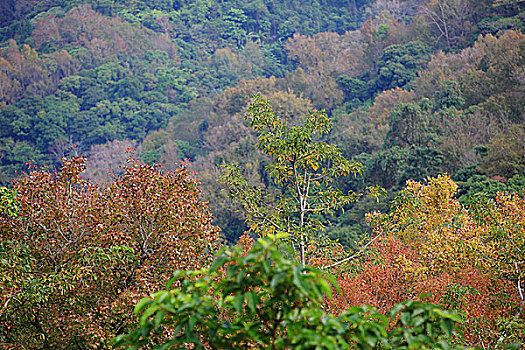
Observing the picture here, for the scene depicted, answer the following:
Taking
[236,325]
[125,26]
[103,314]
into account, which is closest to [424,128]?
[103,314]

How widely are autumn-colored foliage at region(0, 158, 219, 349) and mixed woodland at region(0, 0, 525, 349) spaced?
0.03 metres

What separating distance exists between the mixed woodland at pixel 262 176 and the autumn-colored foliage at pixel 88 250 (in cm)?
3

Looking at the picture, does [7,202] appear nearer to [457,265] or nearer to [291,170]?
[291,170]

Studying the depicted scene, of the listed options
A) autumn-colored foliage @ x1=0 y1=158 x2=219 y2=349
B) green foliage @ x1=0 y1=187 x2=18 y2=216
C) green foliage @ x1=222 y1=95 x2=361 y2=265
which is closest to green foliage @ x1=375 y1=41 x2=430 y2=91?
green foliage @ x1=222 y1=95 x2=361 y2=265

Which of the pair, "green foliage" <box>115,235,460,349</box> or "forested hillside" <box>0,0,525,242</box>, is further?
"forested hillside" <box>0,0,525,242</box>

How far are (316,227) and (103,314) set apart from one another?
10.0ft

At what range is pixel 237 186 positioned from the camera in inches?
266

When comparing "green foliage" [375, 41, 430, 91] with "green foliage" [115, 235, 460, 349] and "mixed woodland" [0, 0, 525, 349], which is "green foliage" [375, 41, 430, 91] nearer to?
"mixed woodland" [0, 0, 525, 349]

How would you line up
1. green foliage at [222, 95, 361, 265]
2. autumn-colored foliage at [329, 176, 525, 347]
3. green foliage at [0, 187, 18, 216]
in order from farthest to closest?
autumn-colored foliage at [329, 176, 525, 347], green foliage at [222, 95, 361, 265], green foliage at [0, 187, 18, 216]

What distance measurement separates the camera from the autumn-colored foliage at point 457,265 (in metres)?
7.18

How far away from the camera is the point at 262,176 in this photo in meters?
28.8

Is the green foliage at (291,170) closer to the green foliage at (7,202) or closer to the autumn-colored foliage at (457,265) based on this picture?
the autumn-colored foliage at (457,265)

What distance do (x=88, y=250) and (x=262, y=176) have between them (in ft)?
75.9

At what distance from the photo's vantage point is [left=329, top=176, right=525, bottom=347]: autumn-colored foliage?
23.6ft
